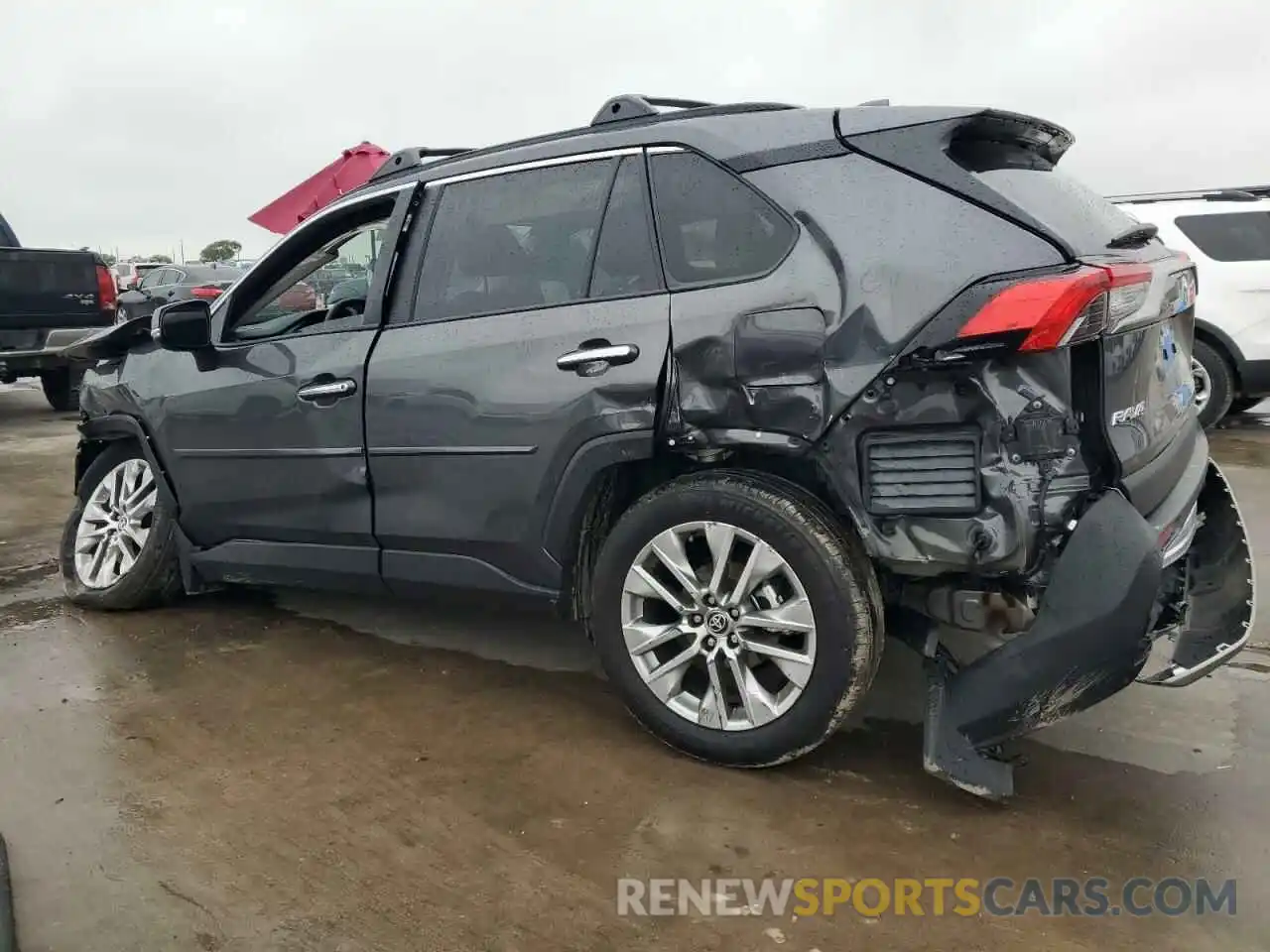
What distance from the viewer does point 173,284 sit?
21656mm

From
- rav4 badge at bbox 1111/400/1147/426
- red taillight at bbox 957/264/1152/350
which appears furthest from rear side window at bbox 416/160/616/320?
rav4 badge at bbox 1111/400/1147/426

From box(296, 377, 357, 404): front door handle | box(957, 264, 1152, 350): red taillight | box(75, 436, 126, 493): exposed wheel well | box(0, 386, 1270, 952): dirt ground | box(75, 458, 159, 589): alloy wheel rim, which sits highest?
box(957, 264, 1152, 350): red taillight

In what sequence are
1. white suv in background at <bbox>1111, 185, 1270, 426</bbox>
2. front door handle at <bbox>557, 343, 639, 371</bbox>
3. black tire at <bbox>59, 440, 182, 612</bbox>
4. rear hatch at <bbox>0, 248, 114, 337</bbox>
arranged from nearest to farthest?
front door handle at <bbox>557, 343, 639, 371</bbox>, black tire at <bbox>59, 440, 182, 612</bbox>, white suv in background at <bbox>1111, 185, 1270, 426</bbox>, rear hatch at <bbox>0, 248, 114, 337</bbox>

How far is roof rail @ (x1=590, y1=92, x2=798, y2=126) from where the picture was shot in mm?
2977

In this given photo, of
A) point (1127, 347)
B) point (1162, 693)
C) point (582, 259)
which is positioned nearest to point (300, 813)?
point (582, 259)

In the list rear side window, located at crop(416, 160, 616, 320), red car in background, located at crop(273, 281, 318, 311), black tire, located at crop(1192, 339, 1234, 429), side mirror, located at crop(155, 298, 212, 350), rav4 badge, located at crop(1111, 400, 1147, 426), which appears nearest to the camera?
rav4 badge, located at crop(1111, 400, 1147, 426)

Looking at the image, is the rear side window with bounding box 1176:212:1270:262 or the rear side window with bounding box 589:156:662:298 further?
the rear side window with bounding box 1176:212:1270:262

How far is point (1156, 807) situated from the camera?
259cm

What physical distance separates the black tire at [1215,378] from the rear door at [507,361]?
6.11 metres

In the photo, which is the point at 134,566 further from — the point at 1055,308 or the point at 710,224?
the point at 1055,308

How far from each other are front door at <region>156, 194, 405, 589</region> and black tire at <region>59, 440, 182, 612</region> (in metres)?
0.19

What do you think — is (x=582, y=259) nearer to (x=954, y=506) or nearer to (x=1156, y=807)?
(x=954, y=506)

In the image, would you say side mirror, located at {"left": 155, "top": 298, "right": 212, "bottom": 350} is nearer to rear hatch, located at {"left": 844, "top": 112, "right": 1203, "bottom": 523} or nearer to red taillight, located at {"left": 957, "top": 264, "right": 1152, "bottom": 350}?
rear hatch, located at {"left": 844, "top": 112, "right": 1203, "bottom": 523}

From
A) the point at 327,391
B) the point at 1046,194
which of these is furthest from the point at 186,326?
the point at 1046,194
